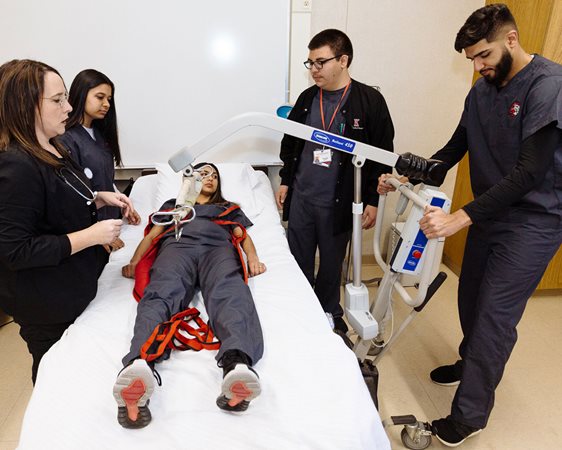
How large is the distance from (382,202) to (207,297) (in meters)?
0.75

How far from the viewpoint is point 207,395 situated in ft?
3.49

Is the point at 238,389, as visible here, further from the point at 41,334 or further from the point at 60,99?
the point at 60,99

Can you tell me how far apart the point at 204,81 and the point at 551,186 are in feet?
6.25

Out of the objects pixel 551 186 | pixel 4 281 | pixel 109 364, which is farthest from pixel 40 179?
pixel 551 186

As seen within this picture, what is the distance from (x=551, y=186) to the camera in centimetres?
136

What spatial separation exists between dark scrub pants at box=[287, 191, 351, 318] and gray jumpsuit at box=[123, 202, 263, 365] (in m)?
0.48

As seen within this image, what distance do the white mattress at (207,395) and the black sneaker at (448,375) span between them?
905 millimetres

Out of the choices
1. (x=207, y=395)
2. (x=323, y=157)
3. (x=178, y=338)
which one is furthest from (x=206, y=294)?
(x=323, y=157)

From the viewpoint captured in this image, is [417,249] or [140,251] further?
[140,251]

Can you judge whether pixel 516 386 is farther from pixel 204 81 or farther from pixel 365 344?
pixel 204 81

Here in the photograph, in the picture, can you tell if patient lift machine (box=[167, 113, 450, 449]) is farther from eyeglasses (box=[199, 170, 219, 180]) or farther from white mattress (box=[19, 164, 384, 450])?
eyeglasses (box=[199, 170, 219, 180])

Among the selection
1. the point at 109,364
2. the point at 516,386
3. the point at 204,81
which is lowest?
the point at 516,386

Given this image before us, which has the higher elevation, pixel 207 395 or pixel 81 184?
pixel 81 184

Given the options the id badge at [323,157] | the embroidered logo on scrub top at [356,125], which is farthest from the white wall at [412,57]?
the id badge at [323,157]
